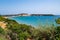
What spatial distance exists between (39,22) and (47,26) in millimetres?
954

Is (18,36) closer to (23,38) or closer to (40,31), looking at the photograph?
(23,38)

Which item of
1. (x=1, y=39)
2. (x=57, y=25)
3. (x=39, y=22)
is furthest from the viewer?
(x=39, y=22)

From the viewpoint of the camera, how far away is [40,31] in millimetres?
12977

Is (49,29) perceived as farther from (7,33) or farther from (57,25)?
(7,33)

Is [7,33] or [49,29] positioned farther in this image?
[7,33]

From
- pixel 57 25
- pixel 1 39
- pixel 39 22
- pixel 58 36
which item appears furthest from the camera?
pixel 39 22

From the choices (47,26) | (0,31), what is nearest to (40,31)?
(47,26)

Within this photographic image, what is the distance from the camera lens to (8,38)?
12.8 m

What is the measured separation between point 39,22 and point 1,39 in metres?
3.37

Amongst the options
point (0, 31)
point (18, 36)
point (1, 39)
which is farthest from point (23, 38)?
point (1, 39)

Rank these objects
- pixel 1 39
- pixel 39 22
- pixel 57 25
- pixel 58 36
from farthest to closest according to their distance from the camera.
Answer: pixel 39 22 < pixel 57 25 < pixel 58 36 < pixel 1 39

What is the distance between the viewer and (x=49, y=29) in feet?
41.4

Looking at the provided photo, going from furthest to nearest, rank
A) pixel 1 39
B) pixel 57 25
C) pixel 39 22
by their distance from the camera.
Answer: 1. pixel 39 22
2. pixel 57 25
3. pixel 1 39

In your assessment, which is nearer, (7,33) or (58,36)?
(58,36)
